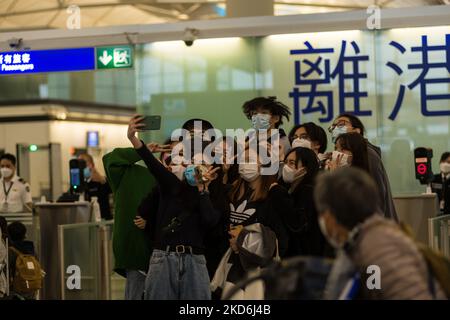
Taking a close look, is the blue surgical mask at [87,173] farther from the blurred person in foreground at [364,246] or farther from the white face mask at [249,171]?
the blurred person in foreground at [364,246]

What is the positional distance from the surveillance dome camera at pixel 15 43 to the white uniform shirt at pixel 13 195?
1.84 meters

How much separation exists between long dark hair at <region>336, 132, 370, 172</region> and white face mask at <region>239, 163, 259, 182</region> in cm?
57

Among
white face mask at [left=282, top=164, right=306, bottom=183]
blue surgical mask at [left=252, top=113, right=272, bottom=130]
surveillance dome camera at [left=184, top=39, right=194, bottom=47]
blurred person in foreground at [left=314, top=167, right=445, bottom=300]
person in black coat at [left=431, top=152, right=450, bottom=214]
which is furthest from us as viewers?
surveillance dome camera at [left=184, top=39, right=194, bottom=47]

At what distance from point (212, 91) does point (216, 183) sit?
690 centimetres

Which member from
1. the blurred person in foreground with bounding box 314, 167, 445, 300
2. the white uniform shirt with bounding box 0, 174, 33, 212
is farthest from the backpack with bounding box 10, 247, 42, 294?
the blurred person in foreground with bounding box 314, 167, 445, 300

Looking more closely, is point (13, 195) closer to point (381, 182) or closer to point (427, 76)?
point (427, 76)

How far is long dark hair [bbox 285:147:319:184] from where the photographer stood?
20.7 feet

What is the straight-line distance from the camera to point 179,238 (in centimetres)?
596

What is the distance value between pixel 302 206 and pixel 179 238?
82 cm

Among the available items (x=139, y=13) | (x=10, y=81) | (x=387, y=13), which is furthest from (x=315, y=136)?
(x=10, y=81)

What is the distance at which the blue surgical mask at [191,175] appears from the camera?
5957 millimetres

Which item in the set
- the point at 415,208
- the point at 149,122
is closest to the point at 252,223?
the point at 149,122

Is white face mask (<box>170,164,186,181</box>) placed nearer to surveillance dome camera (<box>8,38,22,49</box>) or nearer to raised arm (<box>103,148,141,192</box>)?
raised arm (<box>103,148,141,192</box>)

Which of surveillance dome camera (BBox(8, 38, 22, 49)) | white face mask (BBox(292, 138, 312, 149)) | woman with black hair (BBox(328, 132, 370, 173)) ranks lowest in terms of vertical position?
woman with black hair (BBox(328, 132, 370, 173))
